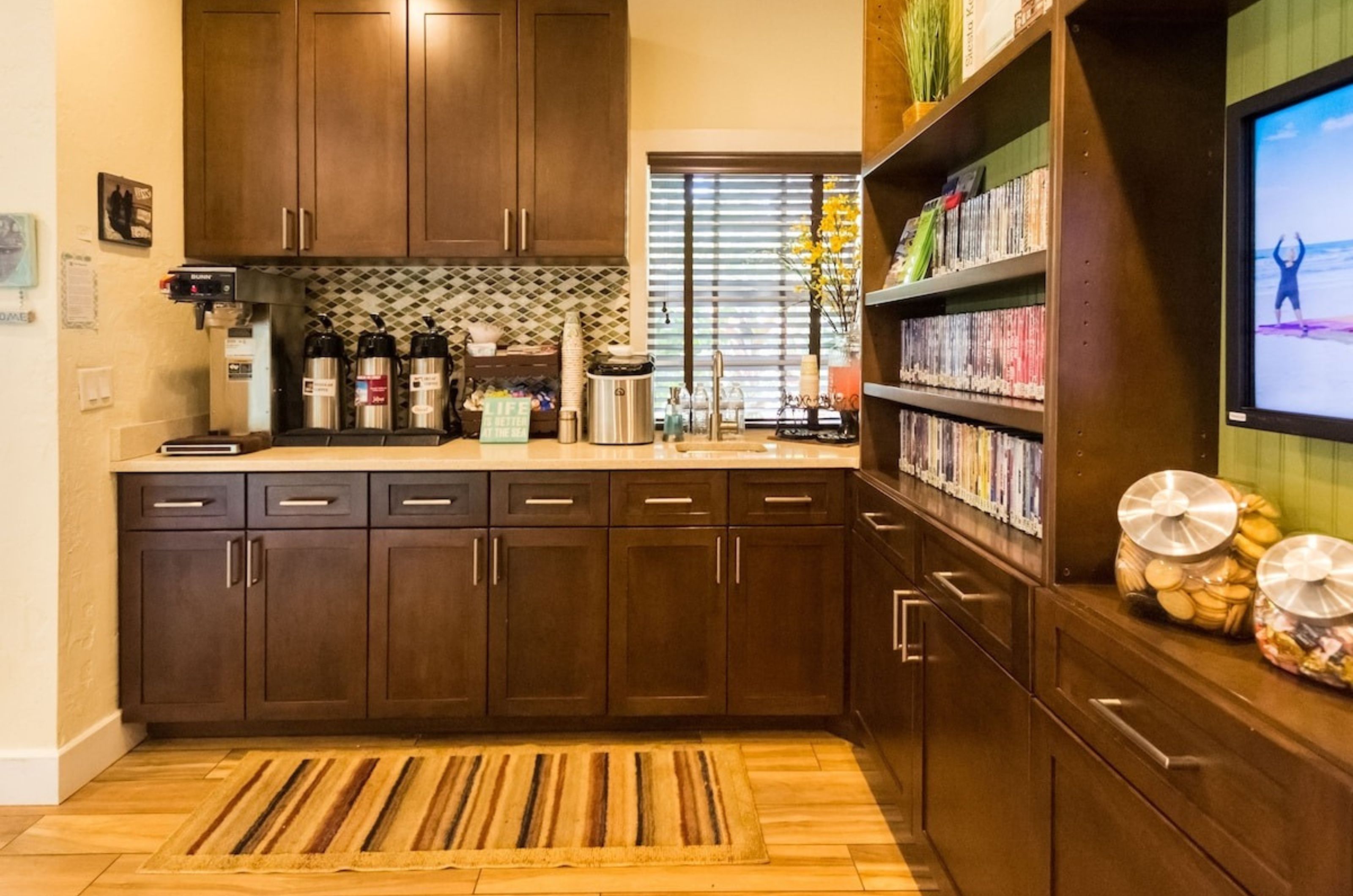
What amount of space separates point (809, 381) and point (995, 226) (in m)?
1.48

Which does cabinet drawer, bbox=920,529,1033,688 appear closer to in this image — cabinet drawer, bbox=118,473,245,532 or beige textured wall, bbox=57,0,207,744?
cabinet drawer, bbox=118,473,245,532

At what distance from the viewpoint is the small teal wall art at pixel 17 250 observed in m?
2.63

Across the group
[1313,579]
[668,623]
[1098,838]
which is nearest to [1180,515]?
[1313,579]

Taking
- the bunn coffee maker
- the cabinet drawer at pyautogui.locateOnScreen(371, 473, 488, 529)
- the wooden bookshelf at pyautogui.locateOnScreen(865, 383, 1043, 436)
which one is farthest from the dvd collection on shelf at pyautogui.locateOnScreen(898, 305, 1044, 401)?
the bunn coffee maker

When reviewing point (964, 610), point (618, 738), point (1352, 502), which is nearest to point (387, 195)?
point (618, 738)

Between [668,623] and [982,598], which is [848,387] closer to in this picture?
[668,623]

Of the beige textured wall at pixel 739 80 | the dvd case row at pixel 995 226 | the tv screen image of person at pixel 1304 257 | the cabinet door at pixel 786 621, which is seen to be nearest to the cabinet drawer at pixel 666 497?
the cabinet door at pixel 786 621

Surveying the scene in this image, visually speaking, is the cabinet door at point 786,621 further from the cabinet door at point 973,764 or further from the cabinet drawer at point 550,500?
the cabinet door at point 973,764

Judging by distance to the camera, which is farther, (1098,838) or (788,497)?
(788,497)

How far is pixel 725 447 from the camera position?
3.39m

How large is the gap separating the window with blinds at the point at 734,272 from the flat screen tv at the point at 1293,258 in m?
2.47

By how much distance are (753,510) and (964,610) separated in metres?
1.22

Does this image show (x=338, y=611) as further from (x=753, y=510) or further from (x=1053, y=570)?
(x=1053, y=570)

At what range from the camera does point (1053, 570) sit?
1574 mm
